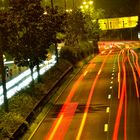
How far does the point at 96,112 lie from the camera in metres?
30.2

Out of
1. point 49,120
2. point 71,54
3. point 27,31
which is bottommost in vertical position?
point 49,120

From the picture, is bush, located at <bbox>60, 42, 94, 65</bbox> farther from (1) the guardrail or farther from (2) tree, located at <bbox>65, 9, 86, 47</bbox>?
(1) the guardrail

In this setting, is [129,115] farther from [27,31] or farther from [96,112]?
[27,31]

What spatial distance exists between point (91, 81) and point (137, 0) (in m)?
101

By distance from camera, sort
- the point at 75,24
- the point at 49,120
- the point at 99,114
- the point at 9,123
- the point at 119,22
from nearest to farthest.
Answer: the point at 9,123 < the point at 49,120 < the point at 99,114 < the point at 75,24 < the point at 119,22

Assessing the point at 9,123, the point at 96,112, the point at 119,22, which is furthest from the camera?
the point at 119,22

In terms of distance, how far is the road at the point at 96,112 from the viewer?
24.7 meters

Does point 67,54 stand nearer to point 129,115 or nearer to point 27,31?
point 27,31

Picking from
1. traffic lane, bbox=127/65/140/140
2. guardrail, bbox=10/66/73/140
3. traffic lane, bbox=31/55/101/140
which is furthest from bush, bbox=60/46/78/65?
traffic lane, bbox=31/55/101/140

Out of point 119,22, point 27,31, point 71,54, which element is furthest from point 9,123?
point 119,22

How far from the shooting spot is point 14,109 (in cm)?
2817

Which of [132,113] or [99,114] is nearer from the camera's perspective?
[132,113]

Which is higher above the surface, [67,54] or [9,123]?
[67,54]

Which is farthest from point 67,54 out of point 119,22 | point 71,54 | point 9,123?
point 119,22
